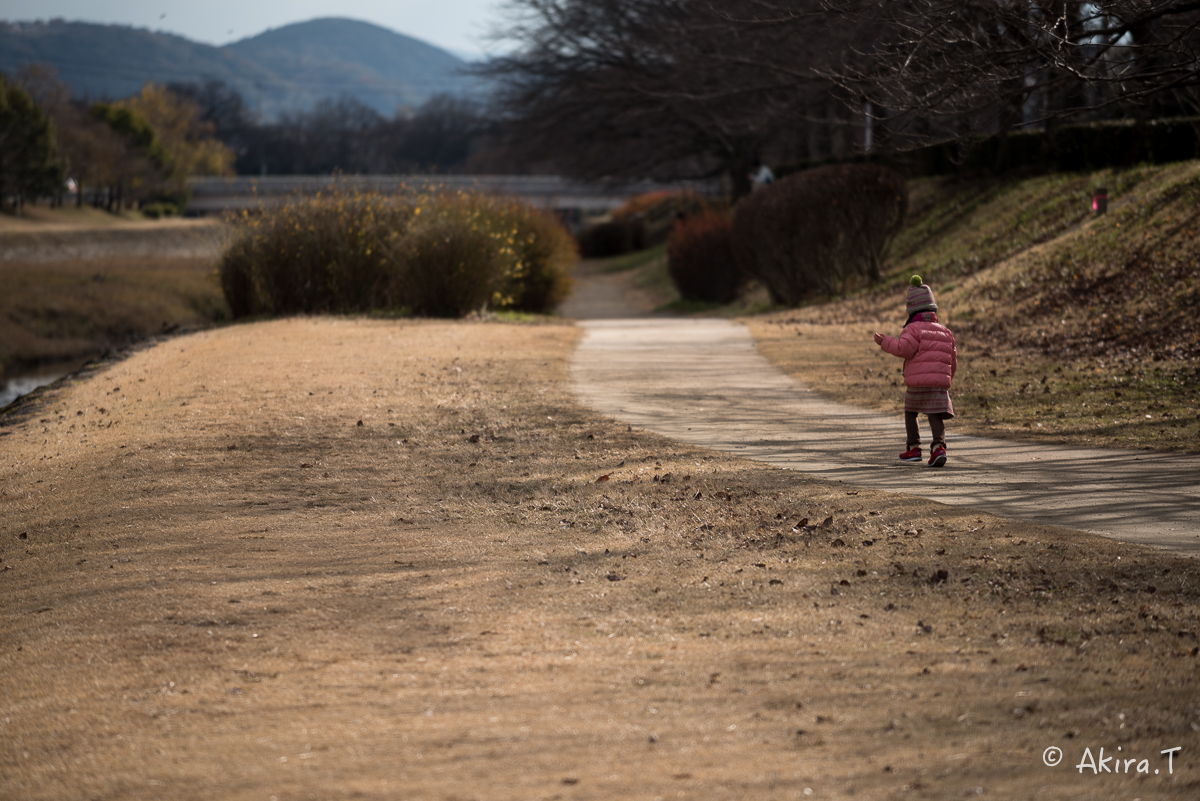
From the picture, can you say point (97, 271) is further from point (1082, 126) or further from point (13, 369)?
point (1082, 126)

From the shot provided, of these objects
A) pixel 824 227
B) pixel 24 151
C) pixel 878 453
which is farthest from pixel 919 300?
pixel 24 151

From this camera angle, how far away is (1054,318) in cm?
1424

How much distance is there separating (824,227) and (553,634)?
1762 cm

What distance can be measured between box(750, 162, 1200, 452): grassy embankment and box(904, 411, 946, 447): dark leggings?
4.53 feet

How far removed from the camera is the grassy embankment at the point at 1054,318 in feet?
30.7

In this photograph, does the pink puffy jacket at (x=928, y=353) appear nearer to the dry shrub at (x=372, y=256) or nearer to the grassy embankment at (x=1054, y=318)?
the grassy embankment at (x=1054, y=318)

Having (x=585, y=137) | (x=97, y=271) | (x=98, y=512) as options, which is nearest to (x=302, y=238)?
(x=98, y=512)

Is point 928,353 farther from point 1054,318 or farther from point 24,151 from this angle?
point 24,151

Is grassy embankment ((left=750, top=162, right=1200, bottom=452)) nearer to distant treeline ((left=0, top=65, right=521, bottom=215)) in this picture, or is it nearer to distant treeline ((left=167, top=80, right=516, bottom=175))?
distant treeline ((left=0, top=65, right=521, bottom=215))

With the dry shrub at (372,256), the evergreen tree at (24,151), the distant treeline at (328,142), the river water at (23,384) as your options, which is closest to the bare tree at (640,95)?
the dry shrub at (372,256)

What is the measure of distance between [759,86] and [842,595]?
21.7 m

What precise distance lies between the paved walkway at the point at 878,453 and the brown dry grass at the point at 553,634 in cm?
39

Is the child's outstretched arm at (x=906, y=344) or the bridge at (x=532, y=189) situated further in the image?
the bridge at (x=532, y=189)

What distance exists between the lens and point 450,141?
136 metres
